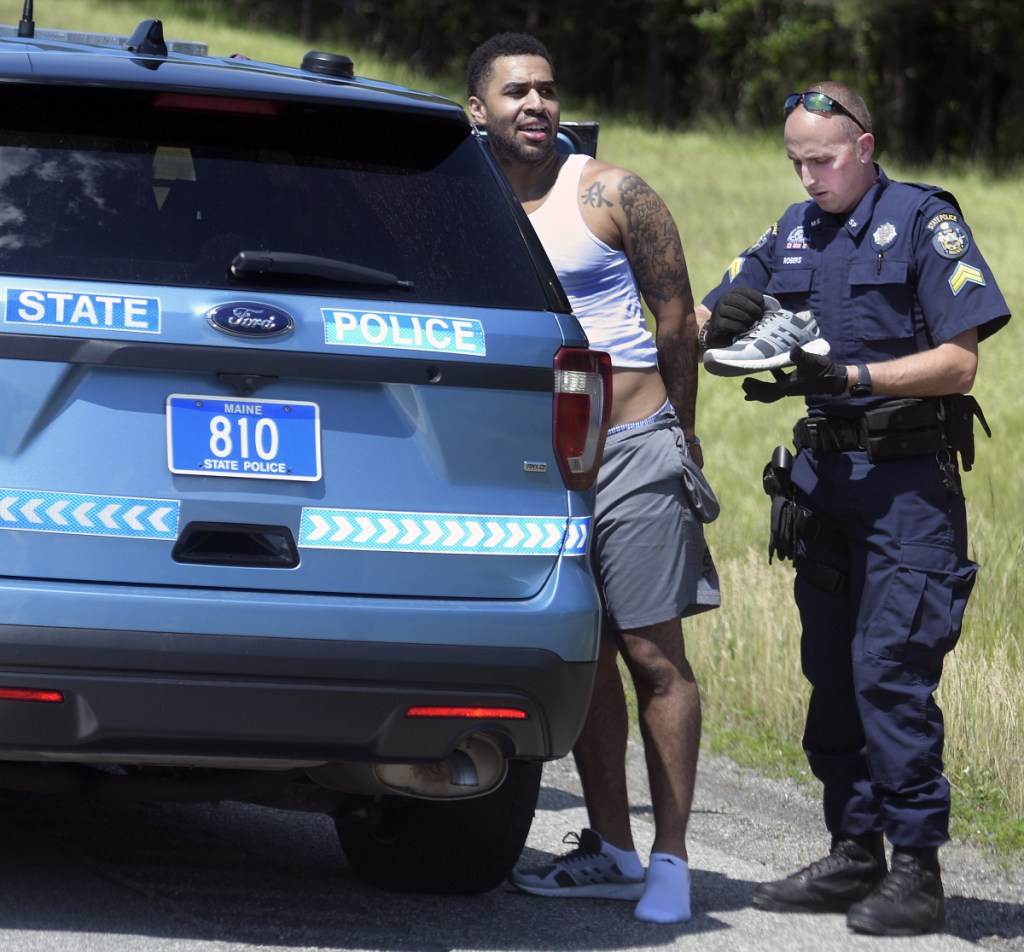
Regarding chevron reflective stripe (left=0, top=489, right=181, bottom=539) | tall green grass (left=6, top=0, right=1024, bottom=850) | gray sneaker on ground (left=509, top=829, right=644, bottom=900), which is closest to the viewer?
chevron reflective stripe (left=0, top=489, right=181, bottom=539)

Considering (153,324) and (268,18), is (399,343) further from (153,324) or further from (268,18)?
(268,18)

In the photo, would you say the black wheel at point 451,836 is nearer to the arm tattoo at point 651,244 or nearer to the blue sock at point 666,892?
the blue sock at point 666,892

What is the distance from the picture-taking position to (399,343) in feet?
12.2

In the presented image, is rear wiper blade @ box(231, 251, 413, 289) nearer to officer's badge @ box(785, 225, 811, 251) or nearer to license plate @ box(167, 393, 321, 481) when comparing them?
license plate @ box(167, 393, 321, 481)

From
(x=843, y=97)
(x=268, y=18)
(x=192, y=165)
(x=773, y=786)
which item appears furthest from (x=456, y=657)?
(x=268, y=18)

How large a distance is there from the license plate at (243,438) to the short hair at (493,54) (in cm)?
155

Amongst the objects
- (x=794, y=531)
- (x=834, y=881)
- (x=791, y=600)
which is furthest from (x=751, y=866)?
(x=791, y=600)

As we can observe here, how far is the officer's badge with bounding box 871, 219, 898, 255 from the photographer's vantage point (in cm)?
446

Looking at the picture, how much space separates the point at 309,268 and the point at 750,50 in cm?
4772

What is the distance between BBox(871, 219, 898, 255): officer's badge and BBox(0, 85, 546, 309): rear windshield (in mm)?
1001

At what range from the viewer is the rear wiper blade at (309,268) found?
3662mm

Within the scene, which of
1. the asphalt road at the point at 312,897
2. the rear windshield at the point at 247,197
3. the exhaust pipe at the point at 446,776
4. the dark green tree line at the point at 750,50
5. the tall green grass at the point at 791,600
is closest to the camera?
the rear windshield at the point at 247,197

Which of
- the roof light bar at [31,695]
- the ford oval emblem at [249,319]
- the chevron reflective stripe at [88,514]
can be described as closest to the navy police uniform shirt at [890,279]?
the ford oval emblem at [249,319]

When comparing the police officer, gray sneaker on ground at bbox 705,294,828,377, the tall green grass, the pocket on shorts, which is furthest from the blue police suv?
the tall green grass
